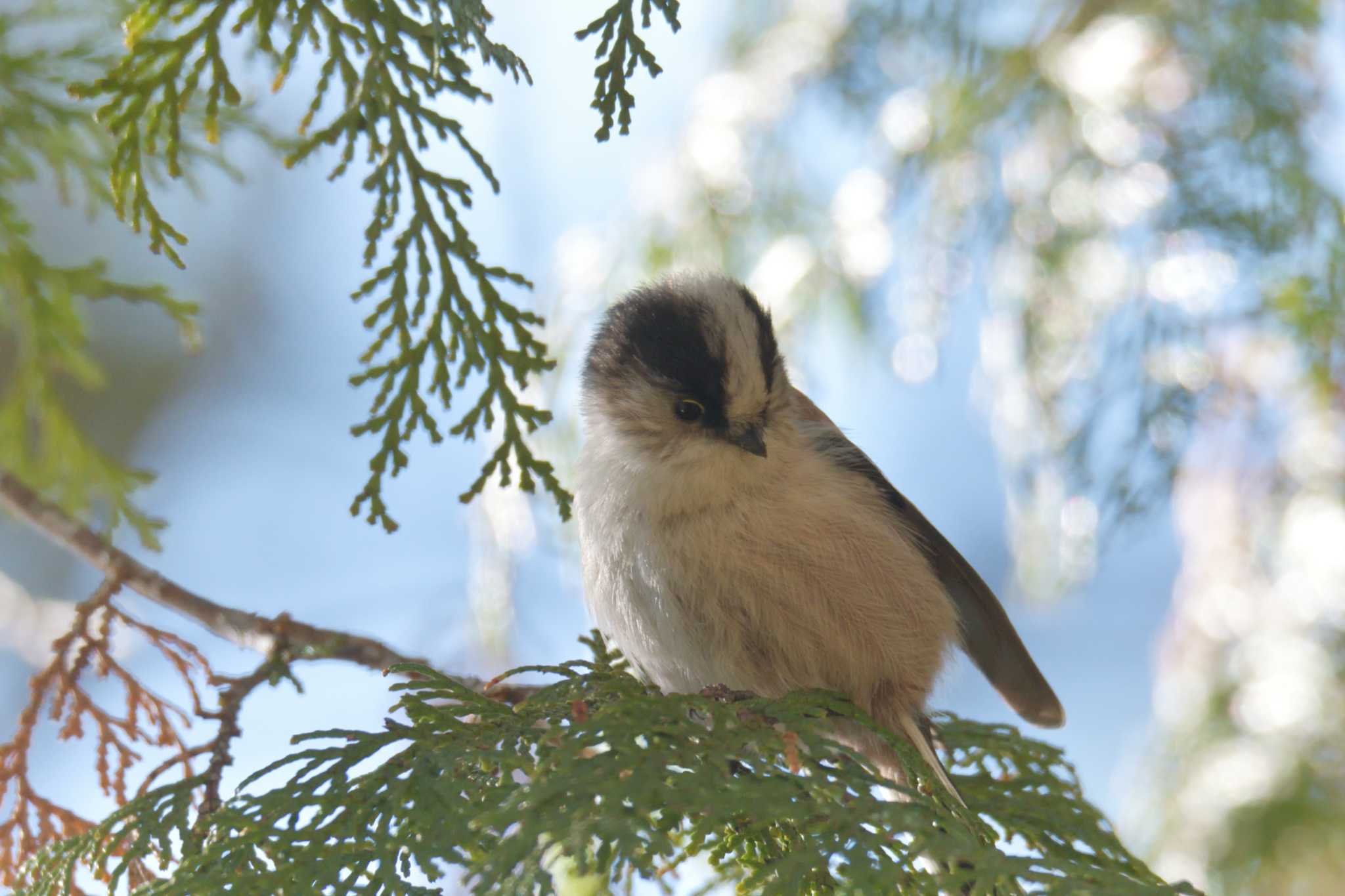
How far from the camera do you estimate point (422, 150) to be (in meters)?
1.74

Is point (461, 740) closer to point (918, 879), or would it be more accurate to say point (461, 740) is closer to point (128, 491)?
point (918, 879)

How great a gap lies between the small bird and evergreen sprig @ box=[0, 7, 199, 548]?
92 centimetres

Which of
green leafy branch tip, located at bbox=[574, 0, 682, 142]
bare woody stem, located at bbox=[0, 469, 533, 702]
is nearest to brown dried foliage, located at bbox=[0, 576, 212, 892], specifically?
bare woody stem, located at bbox=[0, 469, 533, 702]

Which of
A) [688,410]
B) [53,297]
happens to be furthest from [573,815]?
[53,297]

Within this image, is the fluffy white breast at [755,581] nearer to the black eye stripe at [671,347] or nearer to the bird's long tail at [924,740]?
the bird's long tail at [924,740]

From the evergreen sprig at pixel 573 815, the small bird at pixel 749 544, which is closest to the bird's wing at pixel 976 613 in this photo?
the small bird at pixel 749 544

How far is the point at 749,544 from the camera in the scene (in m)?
1.91

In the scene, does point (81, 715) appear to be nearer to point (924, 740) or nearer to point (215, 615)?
point (215, 615)


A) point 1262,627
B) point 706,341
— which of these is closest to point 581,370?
point 706,341

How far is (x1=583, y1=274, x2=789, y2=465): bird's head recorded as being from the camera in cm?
203

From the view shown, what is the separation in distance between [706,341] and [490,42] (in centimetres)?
78

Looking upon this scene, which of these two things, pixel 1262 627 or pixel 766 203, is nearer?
pixel 1262 627

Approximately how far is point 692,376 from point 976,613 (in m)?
0.77

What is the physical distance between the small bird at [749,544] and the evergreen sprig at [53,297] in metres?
0.92
